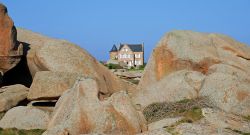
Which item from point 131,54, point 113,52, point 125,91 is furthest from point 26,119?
point 113,52

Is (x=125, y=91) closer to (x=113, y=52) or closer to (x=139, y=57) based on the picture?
(x=139, y=57)

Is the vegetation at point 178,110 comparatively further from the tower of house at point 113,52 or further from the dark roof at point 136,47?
the tower of house at point 113,52

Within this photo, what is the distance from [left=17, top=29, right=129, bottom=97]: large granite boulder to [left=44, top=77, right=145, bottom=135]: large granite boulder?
8.71 m

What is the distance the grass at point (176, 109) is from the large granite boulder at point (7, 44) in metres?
11.0

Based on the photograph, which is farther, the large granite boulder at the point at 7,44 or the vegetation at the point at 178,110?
the large granite boulder at the point at 7,44

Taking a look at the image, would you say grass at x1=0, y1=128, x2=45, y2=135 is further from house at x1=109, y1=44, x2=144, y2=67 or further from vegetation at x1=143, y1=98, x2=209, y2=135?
house at x1=109, y1=44, x2=144, y2=67

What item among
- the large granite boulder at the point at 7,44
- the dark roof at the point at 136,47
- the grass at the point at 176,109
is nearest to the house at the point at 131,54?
the dark roof at the point at 136,47

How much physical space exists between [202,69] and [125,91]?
9.10 meters

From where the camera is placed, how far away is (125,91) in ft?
71.9

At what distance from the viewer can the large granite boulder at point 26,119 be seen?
79.1 feet

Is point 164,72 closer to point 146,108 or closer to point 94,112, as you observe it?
point 146,108

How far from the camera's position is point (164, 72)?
3064 centimetres

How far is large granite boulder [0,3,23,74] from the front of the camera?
31641 millimetres

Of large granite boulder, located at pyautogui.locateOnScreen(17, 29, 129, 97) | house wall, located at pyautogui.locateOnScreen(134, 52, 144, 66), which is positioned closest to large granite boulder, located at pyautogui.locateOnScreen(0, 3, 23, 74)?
large granite boulder, located at pyautogui.locateOnScreen(17, 29, 129, 97)
